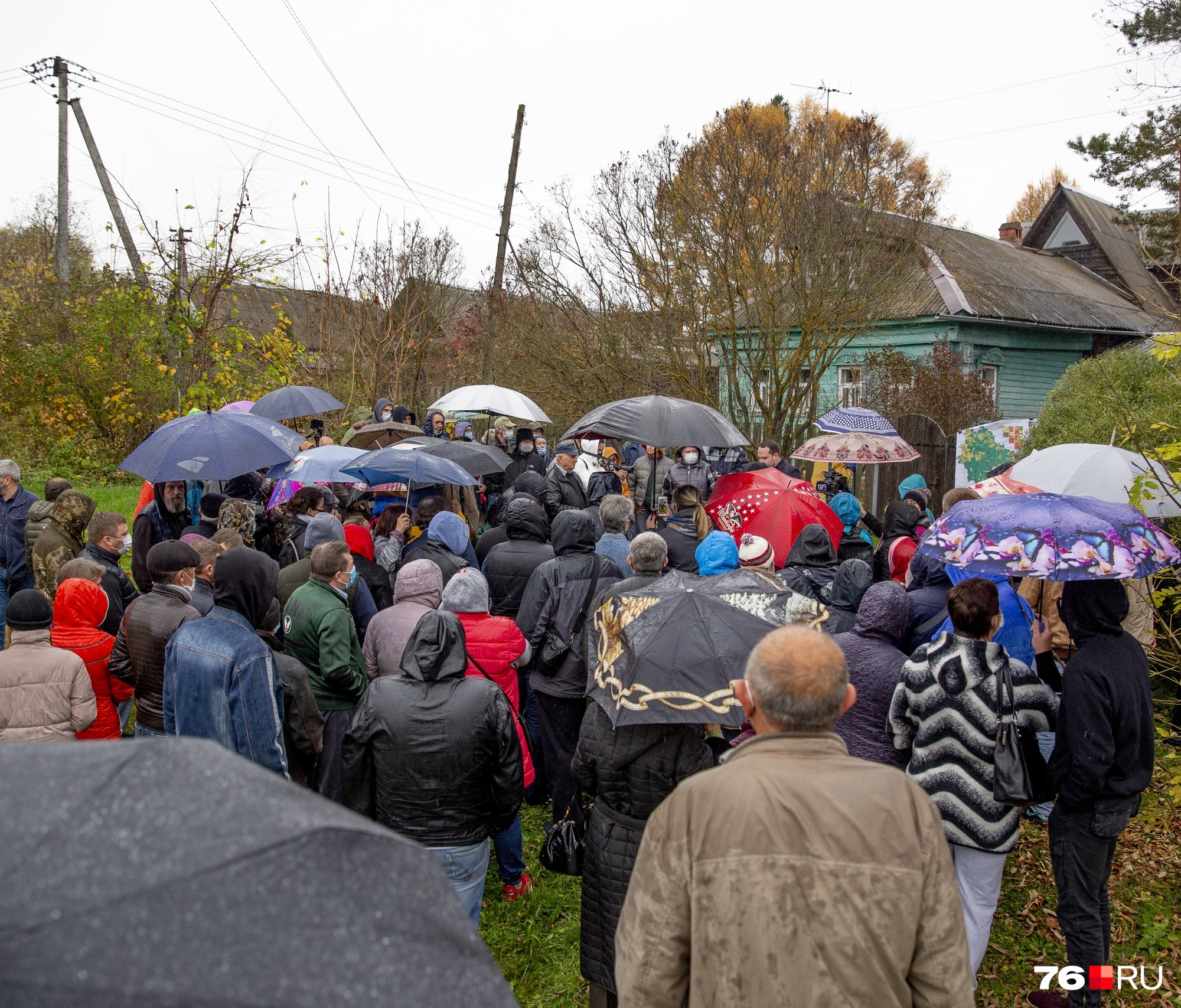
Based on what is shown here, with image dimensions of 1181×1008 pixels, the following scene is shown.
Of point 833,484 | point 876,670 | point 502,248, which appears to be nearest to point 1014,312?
point 502,248

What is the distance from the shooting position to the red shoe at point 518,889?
474 centimetres

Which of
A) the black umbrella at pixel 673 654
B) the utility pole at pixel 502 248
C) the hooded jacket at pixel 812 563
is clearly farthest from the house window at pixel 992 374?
the black umbrella at pixel 673 654

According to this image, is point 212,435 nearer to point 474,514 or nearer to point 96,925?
point 474,514

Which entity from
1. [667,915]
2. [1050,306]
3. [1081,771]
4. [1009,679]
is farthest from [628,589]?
[1050,306]

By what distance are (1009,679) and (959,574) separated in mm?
1436

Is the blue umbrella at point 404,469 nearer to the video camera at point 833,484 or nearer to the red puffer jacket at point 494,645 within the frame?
the red puffer jacket at point 494,645

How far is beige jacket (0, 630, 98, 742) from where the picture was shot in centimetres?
400

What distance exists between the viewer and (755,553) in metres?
5.16

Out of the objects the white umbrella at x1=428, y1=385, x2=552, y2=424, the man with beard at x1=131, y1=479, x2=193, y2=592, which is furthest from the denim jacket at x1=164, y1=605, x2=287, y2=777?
the white umbrella at x1=428, y1=385, x2=552, y2=424

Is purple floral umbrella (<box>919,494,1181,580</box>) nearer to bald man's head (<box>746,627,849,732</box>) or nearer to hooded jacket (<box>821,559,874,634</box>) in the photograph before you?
hooded jacket (<box>821,559,874,634</box>)

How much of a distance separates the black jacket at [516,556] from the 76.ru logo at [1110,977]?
11.6ft

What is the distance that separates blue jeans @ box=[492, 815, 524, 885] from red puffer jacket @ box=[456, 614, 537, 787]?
1.05ft

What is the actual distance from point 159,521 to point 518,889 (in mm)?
4131

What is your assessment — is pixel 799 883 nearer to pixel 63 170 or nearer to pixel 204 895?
pixel 204 895
